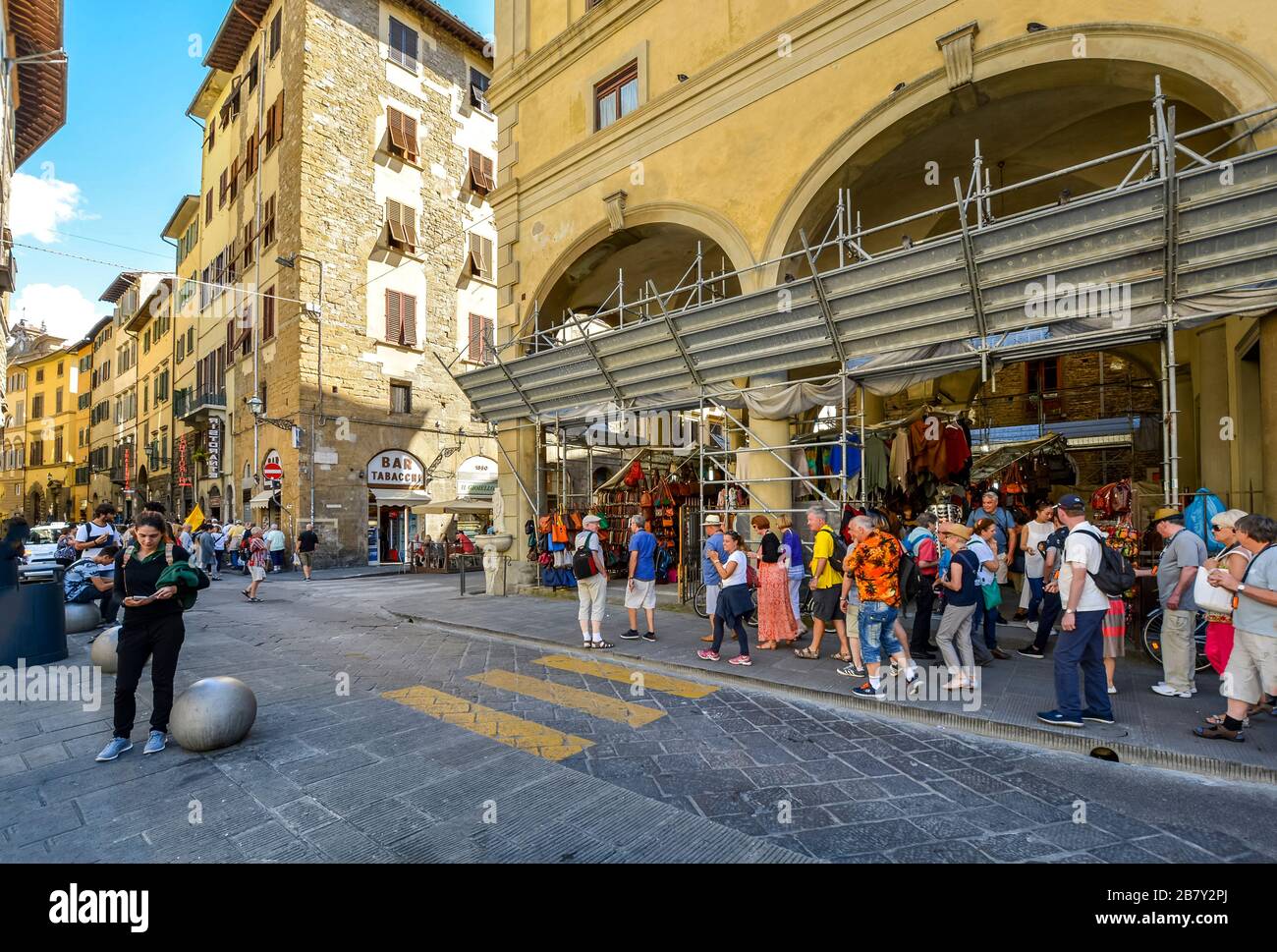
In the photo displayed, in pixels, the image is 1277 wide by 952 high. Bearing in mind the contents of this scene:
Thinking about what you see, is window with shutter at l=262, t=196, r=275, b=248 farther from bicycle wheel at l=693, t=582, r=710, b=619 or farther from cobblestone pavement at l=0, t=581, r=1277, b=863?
cobblestone pavement at l=0, t=581, r=1277, b=863

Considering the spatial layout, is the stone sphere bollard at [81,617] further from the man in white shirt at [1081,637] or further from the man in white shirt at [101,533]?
the man in white shirt at [1081,637]

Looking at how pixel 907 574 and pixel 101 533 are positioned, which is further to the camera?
pixel 101 533

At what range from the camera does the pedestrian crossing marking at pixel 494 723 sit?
194 inches

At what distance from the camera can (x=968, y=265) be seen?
771 cm

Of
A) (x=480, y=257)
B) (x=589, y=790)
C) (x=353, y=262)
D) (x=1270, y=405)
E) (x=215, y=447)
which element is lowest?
(x=589, y=790)

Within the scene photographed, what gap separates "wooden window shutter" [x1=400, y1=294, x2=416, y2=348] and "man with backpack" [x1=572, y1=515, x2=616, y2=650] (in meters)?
20.2

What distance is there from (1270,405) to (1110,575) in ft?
12.0

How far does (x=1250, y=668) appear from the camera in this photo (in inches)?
185

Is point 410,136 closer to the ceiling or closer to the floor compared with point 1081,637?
closer to the ceiling

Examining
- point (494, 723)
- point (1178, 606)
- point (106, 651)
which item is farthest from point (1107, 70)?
point (106, 651)

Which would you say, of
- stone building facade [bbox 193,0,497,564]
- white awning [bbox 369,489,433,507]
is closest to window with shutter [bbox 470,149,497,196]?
stone building facade [bbox 193,0,497,564]

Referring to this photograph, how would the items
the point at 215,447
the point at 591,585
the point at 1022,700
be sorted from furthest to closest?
the point at 215,447 → the point at 591,585 → the point at 1022,700

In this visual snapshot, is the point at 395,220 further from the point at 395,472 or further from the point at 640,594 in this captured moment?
the point at 640,594
